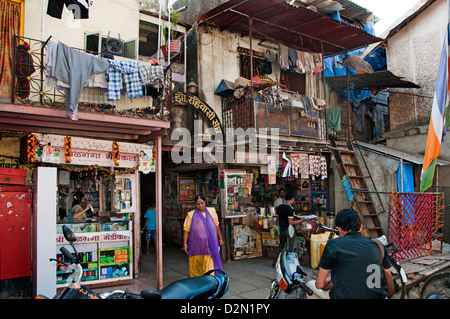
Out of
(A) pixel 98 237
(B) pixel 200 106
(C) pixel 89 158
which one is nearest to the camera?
→ (C) pixel 89 158

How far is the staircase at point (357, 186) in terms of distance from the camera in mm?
9422

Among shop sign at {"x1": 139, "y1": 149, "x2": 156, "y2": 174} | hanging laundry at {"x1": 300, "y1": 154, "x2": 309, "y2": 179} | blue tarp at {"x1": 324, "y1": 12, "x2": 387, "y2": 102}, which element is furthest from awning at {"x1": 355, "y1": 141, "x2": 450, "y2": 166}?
shop sign at {"x1": 139, "y1": 149, "x2": 156, "y2": 174}

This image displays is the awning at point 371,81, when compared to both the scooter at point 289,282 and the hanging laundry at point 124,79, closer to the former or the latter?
the hanging laundry at point 124,79

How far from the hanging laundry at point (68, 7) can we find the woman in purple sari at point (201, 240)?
4.79m

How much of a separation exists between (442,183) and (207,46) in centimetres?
930

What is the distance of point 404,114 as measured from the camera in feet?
45.9

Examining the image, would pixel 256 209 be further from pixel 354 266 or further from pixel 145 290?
pixel 145 290

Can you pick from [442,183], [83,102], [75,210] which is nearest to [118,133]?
[83,102]

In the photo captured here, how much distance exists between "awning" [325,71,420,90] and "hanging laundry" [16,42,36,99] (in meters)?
10.0

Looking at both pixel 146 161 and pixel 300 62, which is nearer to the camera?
A: pixel 146 161

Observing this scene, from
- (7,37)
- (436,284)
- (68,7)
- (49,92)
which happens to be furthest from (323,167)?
(7,37)

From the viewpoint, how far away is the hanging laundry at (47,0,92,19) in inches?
277

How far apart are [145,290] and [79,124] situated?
4.88 metres

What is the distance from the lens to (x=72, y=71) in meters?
6.41
